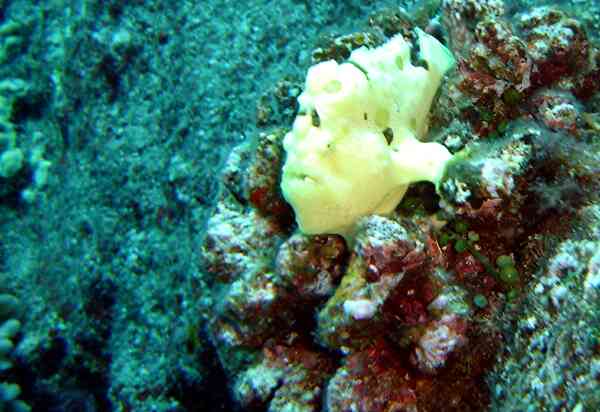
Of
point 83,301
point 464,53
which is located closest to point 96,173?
point 83,301

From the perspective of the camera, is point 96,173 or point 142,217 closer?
point 142,217

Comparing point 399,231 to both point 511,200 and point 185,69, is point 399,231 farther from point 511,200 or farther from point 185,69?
point 185,69

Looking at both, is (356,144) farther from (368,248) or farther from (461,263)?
(461,263)

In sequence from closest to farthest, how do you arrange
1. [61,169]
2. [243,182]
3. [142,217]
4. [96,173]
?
[243,182], [142,217], [96,173], [61,169]
